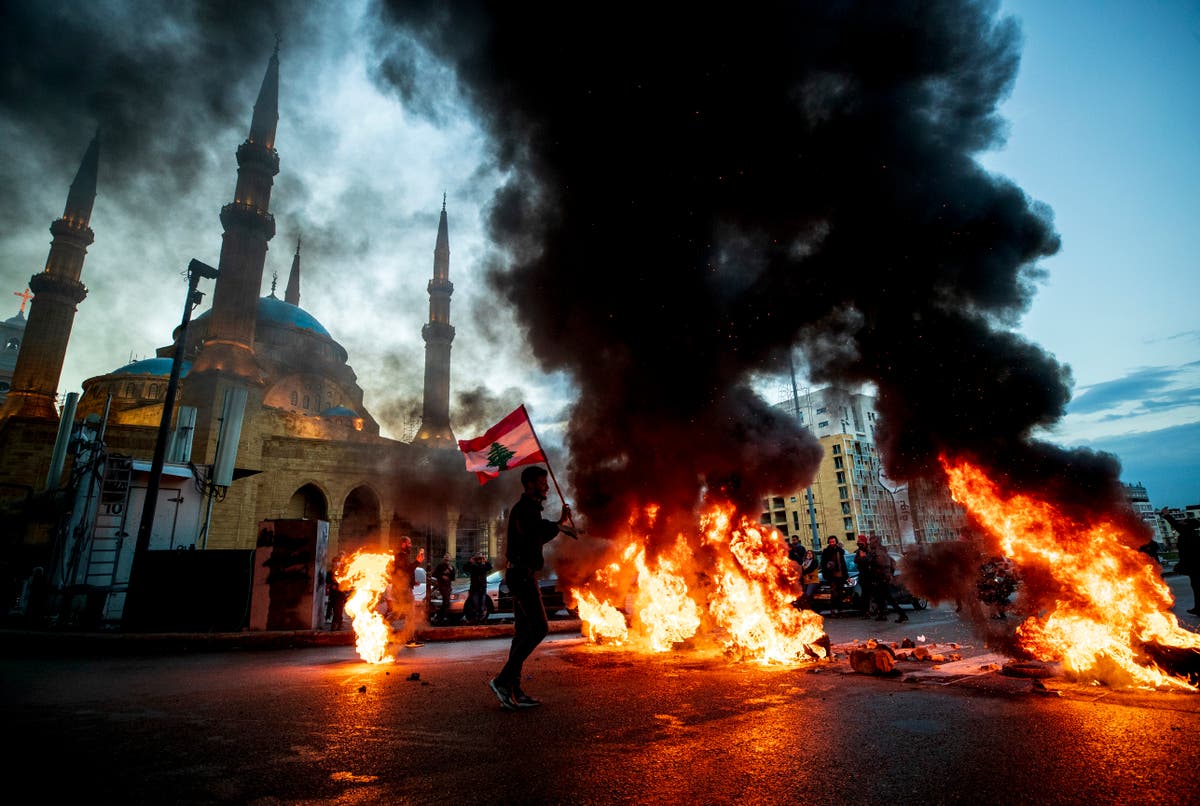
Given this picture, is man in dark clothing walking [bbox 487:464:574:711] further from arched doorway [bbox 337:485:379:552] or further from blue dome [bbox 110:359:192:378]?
blue dome [bbox 110:359:192:378]

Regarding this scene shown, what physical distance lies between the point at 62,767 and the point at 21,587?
23.2m

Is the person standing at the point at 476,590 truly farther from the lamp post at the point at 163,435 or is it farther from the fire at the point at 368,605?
the lamp post at the point at 163,435

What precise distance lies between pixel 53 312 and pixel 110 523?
3259 centimetres

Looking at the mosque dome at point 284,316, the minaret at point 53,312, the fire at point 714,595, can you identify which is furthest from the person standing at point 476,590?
the mosque dome at point 284,316

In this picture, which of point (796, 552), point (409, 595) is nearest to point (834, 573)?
point (796, 552)

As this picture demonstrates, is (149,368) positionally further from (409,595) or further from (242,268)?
(409,595)

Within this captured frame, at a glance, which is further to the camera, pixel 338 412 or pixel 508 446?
pixel 338 412

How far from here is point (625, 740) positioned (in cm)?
388

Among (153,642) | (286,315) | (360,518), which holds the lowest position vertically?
(153,642)

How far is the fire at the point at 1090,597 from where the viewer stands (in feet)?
15.8

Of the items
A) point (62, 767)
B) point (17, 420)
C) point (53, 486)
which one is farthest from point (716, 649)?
point (17, 420)

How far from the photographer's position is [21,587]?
1936cm

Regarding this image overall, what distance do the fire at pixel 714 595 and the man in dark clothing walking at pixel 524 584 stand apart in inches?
136

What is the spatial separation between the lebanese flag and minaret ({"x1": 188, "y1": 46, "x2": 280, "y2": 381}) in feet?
102
